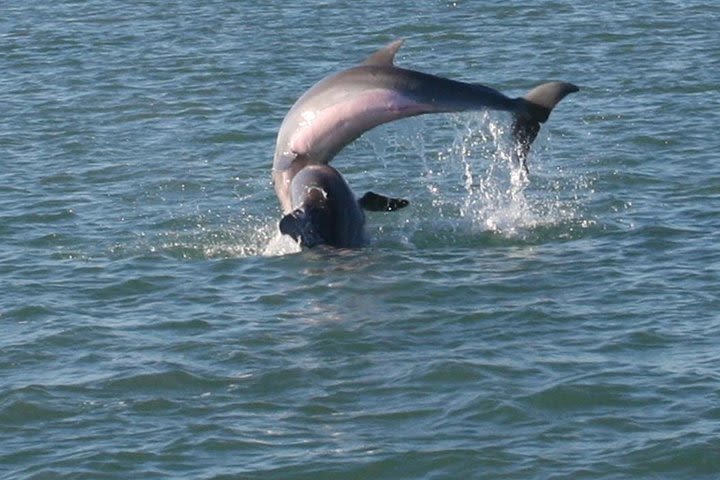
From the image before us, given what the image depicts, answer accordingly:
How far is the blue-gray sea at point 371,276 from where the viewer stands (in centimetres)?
1380

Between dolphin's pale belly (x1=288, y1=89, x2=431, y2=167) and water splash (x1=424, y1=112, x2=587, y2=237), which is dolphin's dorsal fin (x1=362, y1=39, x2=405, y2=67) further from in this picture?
water splash (x1=424, y1=112, x2=587, y2=237)

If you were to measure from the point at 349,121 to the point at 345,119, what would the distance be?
47 mm

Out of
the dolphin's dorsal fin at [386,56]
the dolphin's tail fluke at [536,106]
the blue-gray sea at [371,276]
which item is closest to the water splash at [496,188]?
the blue-gray sea at [371,276]

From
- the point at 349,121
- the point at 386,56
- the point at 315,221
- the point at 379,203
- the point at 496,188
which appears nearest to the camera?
the point at 386,56

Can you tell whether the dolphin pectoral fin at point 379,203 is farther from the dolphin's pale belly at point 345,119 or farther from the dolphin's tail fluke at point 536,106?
the dolphin's tail fluke at point 536,106

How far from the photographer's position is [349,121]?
62.7 ft

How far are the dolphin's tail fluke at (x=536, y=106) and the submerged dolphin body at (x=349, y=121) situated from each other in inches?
0.4

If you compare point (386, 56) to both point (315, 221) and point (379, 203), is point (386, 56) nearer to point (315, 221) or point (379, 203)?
point (379, 203)

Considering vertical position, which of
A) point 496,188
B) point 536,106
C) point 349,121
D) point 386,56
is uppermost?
point 386,56

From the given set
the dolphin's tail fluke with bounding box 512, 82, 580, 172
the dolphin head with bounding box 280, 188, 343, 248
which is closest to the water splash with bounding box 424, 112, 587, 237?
the dolphin's tail fluke with bounding box 512, 82, 580, 172

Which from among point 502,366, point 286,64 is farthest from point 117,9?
point 502,366

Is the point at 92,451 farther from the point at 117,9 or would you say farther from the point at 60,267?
the point at 117,9

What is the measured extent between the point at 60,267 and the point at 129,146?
588 centimetres

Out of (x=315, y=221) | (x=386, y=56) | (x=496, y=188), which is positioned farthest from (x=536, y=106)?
(x=496, y=188)
